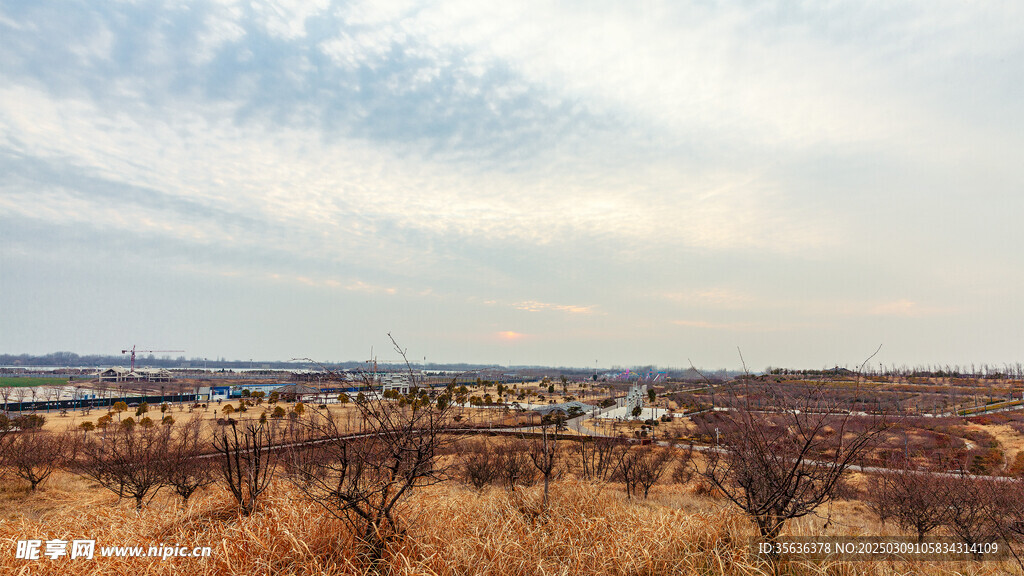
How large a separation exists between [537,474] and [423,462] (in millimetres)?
16180

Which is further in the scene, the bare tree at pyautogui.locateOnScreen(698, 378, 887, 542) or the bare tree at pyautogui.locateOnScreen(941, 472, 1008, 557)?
the bare tree at pyautogui.locateOnScreen(941, 472, 1008, 557)

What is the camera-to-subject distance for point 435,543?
5.56 meters

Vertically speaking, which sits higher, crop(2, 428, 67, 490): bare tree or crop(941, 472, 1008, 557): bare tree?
crop(941, 472, 1008, 557): bare tree

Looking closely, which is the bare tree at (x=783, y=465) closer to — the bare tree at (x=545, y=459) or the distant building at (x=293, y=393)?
the bare tree at (x=545, y=459)

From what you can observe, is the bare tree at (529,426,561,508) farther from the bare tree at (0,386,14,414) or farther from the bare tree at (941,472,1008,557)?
the bare tree at (0,386,14,414)

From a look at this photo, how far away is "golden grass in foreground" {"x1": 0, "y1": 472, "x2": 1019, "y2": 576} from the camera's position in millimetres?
5047

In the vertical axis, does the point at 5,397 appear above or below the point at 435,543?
below

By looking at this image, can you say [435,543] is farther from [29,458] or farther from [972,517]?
[29,458]

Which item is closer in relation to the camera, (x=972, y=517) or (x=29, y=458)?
(x=972, y=517)

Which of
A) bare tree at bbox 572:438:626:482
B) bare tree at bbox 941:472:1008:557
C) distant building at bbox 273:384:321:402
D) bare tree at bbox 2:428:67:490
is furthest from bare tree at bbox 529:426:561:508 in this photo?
bare tree at bbox 2:428:67:490

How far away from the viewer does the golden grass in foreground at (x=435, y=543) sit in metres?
5.05

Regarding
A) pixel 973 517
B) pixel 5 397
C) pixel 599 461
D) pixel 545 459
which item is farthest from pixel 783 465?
pixel 5 397

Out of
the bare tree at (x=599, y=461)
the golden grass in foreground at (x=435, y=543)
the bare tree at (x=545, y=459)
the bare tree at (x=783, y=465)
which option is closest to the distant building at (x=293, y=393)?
the bare tree at (x=545, y=459)

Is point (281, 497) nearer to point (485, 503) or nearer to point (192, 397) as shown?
point (485, 503)
